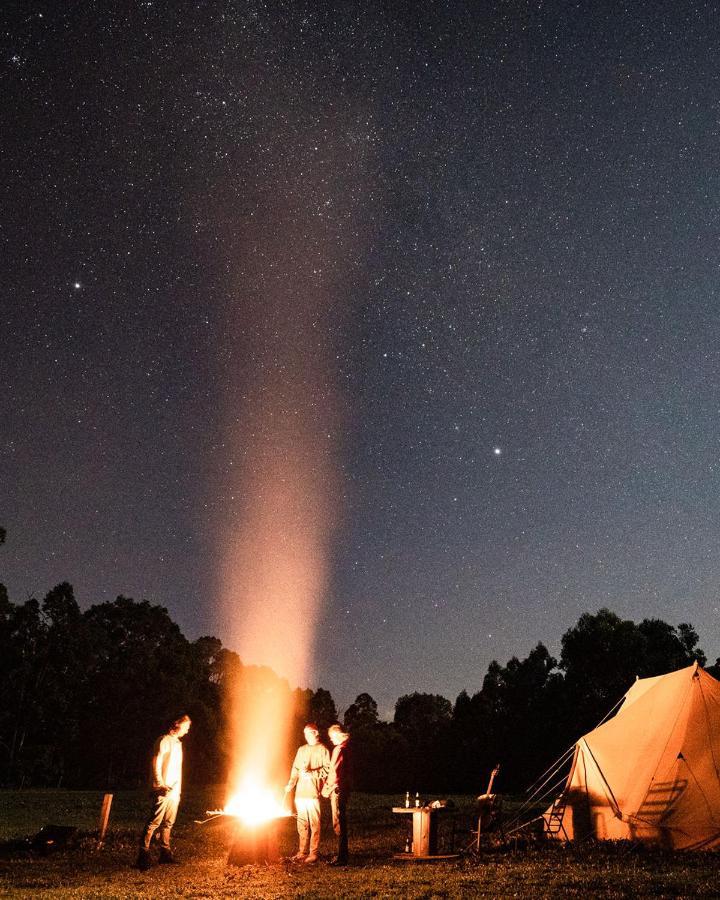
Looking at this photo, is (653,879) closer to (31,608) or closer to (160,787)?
(160,787)

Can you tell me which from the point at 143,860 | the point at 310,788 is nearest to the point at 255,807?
the point at 310,788

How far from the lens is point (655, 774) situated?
12.1m

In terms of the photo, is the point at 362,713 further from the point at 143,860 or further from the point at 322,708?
the point at 143,860

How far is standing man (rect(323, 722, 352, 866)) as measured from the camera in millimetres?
10180

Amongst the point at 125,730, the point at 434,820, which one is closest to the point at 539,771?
the point at 125,730

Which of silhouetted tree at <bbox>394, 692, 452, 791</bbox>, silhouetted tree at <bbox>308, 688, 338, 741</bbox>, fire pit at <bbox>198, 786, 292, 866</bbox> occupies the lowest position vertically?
fire pit at <bbox>198, 786, 292, 866</bbox>

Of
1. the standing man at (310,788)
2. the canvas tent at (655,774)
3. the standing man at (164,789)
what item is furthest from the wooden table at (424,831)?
the standing man at (164,789)

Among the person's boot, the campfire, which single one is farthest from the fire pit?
the person's boot

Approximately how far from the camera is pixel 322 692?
70375 millimetres

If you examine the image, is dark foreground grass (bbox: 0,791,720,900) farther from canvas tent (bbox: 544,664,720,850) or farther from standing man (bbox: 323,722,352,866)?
canvas tent (bbox: 544,664,720,850)

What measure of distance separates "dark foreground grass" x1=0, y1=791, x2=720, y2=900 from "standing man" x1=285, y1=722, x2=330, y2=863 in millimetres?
468

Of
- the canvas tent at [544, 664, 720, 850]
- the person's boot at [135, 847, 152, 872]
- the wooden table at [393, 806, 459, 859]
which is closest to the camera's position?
the person's boot at [135, 847, 152, 872]

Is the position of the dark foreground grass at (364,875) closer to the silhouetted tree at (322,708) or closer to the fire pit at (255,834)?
the fire pit at (255,834)

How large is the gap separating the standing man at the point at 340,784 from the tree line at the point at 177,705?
37.4m
